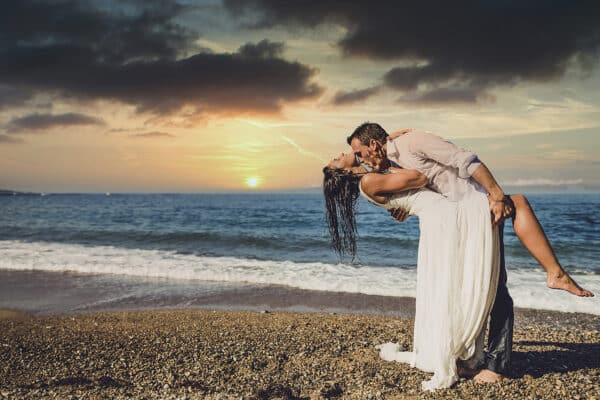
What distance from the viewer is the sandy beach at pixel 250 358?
4.43 m

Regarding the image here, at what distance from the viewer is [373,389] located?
4.43m

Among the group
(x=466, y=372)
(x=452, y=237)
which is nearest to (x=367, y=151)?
(x=452, y=237)

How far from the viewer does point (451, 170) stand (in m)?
4.09

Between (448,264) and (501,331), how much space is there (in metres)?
0.95

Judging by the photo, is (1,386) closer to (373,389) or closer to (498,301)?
(373,389)

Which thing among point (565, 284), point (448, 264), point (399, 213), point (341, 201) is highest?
point (341, 201)

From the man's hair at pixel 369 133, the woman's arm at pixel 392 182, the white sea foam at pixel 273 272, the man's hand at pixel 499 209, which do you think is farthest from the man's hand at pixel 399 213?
the white sea foam at pixel 273 272

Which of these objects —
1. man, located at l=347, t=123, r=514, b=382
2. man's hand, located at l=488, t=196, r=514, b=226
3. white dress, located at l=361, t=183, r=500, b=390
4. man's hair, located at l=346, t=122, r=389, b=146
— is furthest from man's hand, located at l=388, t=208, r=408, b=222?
man's hand, located at l=488, t=196, r=514, b=226

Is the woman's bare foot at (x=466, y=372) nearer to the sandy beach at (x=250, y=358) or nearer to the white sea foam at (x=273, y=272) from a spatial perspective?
the sandy beach at (x=250, y=358)

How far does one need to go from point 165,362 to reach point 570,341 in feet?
17.7

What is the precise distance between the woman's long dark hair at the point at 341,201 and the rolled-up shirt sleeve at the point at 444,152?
767 millimetres

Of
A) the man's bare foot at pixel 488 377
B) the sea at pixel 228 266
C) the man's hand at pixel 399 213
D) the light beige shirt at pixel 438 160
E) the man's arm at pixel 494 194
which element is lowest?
the sea at pixel 228 266

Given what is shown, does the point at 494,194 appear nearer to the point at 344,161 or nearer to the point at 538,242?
the point at 538,242

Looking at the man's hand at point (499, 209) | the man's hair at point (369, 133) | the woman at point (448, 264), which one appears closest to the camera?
the man's hand at point (499, 209)
